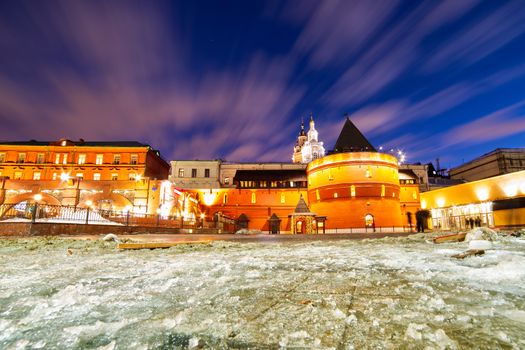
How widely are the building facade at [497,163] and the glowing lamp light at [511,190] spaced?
3737cm

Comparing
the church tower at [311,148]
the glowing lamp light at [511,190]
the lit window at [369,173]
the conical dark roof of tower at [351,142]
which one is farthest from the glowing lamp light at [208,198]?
the church tower at [311,148]

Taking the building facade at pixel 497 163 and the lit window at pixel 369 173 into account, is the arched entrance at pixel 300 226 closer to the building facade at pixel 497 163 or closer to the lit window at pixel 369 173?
the lit window at pixel 369 173

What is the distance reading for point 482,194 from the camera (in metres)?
27.3

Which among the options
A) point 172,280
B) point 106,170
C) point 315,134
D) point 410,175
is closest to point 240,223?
point 106,170

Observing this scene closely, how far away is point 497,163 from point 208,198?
191 ft

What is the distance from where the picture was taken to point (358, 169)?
3897 cm

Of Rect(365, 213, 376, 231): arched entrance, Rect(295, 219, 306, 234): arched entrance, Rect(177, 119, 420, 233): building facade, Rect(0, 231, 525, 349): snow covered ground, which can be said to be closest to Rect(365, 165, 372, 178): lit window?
Rect(177, 119, 420, 233): building facade

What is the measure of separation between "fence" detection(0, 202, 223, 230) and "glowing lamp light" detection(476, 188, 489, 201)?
28.0 meters

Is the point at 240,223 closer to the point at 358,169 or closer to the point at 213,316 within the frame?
the point at 358,169

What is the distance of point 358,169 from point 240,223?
20222 millimetres

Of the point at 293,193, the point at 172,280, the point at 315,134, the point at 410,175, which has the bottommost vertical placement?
the point at 172,280

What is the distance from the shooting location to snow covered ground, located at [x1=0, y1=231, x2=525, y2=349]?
133 centimetres

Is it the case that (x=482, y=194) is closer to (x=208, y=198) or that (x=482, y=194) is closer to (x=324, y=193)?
(x=324, y=193)

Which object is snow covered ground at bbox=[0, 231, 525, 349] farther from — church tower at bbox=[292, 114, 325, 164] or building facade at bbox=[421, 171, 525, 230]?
church tower at bbox=[292, 114, 325, 164]
